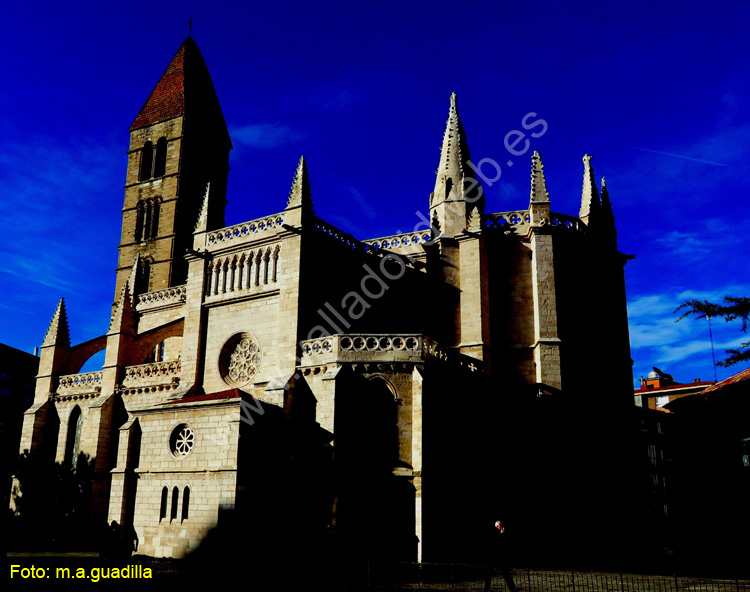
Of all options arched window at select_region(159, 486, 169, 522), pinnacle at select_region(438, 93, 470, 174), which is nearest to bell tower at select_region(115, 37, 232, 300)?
pinnacle at select_region(438, 93, 470, 174)

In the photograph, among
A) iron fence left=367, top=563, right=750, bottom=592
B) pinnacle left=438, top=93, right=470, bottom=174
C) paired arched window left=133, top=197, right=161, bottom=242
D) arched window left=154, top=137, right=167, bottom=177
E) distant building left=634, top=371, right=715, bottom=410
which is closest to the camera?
iron fence left=367, top=563, right=750, bottom=592

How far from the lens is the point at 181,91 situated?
165ft

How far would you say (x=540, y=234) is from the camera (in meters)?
30.8

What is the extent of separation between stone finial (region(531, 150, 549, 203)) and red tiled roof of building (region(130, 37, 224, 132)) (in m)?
27.4

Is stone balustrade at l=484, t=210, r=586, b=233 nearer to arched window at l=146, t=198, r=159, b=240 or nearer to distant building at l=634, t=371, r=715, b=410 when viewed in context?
arched window at l=146, t=198, r=159, b=240

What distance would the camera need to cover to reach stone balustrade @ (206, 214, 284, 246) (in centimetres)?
2872

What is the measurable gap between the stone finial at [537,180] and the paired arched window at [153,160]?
2733 centimetres

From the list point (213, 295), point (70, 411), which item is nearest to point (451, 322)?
point (213, 295)

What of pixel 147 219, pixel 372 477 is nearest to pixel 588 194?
pixel 372 477

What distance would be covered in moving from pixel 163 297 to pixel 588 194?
21955mm

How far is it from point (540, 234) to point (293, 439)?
45.9 feet

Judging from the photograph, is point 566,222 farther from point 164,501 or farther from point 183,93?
point 183,93

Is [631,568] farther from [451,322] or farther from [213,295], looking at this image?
[213,295]

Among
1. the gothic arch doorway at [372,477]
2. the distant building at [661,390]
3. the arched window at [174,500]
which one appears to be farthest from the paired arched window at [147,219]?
the distant building at [661,390]
